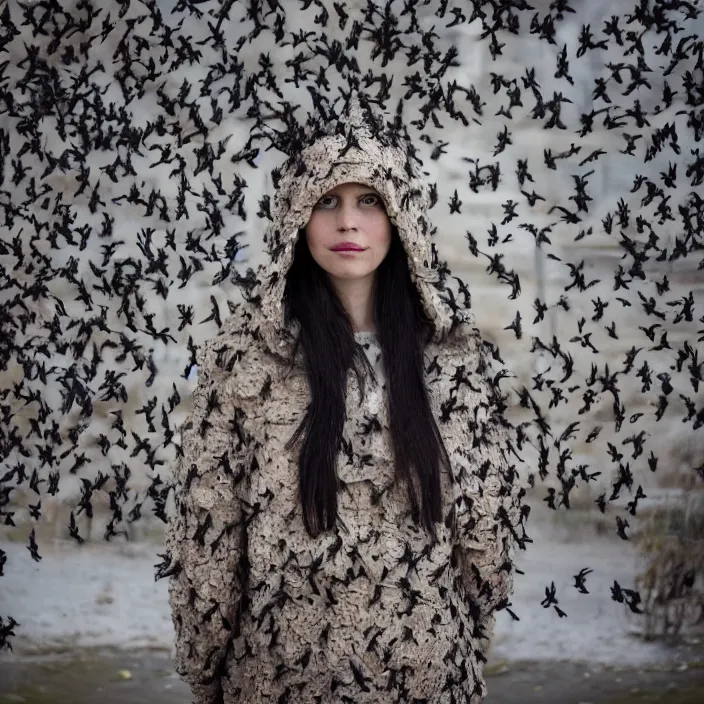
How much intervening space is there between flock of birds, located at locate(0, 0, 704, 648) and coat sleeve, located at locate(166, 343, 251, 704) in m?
1.17

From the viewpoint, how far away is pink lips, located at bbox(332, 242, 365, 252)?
5.57ft

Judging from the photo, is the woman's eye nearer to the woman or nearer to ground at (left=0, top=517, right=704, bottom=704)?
the woman

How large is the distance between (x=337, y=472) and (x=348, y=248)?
1.29 feet

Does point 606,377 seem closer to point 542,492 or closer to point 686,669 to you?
point 542,492

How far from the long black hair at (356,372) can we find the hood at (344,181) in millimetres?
43

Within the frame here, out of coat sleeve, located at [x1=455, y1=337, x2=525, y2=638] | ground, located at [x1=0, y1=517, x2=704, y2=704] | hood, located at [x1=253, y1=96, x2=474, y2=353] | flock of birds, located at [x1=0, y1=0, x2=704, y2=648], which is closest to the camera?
hood, located at [x1=253, y1=96, x2=474, y2=353]

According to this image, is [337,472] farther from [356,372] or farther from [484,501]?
[484,501]

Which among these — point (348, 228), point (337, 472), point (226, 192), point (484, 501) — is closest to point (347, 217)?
point (348, 228)

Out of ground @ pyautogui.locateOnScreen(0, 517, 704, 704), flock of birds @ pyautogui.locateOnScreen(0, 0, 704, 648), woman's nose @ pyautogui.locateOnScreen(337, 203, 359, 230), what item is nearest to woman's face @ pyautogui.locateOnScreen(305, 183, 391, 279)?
woman's nose @ pyautogui.locateOnScreen(337, 203, 359, 230)

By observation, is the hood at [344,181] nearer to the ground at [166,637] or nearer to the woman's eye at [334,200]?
the woman's eye at [334,200]

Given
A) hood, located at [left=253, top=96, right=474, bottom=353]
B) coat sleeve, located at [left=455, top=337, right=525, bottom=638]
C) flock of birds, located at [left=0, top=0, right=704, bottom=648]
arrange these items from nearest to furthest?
1. hood, located at [left=253, top=96, right=474, bottom=353]
2. coat sleeve, located at [left=455, top=337, right=525, bottom=638]
3. flock of birds, located at [left=0, top=0, right=704, bottom=648]

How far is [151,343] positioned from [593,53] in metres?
1.69

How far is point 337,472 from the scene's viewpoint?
5.56 feet

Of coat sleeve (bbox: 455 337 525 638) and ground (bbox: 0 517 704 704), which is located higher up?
coat sleeve (bbox: 455 337 525 638)
